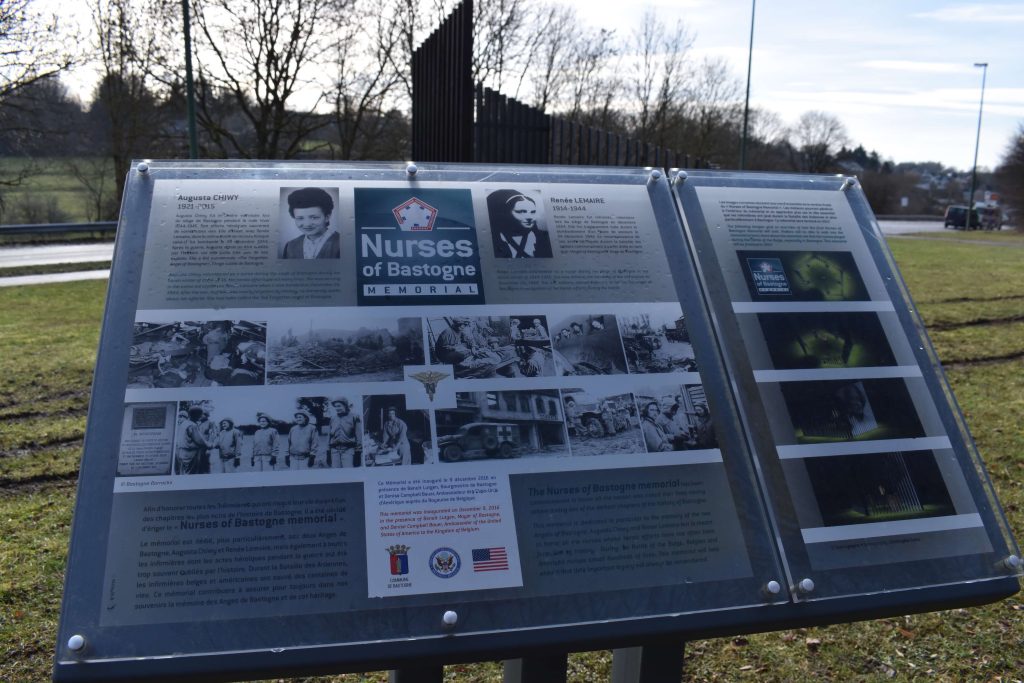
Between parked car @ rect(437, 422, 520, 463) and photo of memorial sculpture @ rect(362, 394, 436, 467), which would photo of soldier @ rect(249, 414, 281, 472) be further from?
parked car @ rect(437, 422, 520, 463)

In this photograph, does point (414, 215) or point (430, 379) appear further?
point (414, 215)

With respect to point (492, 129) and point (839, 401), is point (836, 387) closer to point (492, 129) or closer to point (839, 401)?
point (839, 401)

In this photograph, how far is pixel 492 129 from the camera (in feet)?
25.3

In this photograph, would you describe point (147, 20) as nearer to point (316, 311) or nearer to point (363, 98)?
point (363, 98)

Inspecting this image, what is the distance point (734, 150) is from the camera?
38125mm

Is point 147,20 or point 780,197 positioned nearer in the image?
point 780,197

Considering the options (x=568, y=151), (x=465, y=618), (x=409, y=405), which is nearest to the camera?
(x=465, y=618)

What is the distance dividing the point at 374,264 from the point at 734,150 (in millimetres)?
38336

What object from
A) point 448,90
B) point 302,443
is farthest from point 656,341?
→ point 448,90

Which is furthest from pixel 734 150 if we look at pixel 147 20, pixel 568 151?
pixel 568 151

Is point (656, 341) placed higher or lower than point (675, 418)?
higher

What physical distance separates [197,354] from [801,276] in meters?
1.71

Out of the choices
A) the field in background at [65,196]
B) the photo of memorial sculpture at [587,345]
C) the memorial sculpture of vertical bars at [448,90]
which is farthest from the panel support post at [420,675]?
the field in background at [65,196]

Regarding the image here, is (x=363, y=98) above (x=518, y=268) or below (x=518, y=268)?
above
